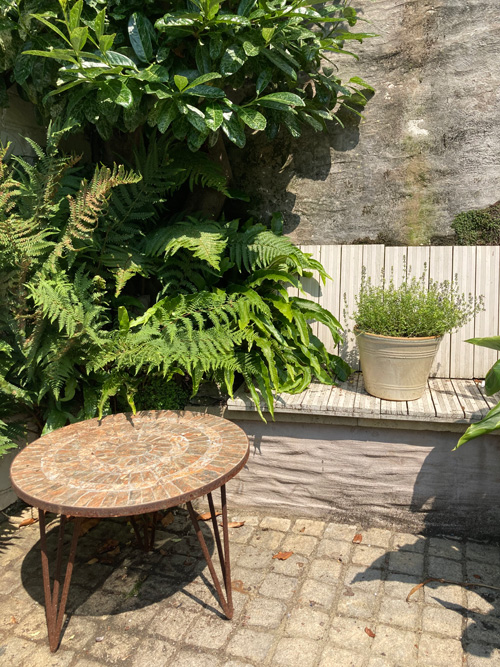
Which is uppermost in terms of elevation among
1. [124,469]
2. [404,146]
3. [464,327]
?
[404,146]

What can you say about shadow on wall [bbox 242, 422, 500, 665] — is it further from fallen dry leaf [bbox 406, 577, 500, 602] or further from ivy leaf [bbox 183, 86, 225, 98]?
ivy leaf [bbox 183, 86, 225, 98]

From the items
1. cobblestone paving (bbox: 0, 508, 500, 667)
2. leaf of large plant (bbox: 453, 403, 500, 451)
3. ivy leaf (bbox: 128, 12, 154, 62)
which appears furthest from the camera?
ivy leaf (bbox: 128, 12, 154, 62)

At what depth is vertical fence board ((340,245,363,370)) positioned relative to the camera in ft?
11.8

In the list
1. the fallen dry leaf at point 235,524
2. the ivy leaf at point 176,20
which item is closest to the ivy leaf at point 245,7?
the ivy leaf at point 176,20

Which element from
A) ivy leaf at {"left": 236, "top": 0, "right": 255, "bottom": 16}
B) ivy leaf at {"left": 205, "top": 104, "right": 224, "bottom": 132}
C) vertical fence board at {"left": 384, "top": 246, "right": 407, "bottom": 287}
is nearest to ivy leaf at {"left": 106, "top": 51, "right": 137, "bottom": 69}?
ivy leaf at {"left": 205, "top": 104, "right": 224, "bottom": 132}

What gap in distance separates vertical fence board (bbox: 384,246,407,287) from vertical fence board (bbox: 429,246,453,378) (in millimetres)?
182

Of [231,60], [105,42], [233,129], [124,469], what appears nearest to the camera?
[124,469]

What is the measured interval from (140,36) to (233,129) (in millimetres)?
651

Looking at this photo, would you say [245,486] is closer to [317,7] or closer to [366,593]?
[366,593]

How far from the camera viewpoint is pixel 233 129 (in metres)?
2.85

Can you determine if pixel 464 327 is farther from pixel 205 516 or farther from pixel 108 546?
pixel 108 546

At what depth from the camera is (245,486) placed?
316 centimetres

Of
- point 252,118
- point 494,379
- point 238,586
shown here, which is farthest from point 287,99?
point 238,586

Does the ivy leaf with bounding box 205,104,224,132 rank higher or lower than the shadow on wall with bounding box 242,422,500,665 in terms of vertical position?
higher
